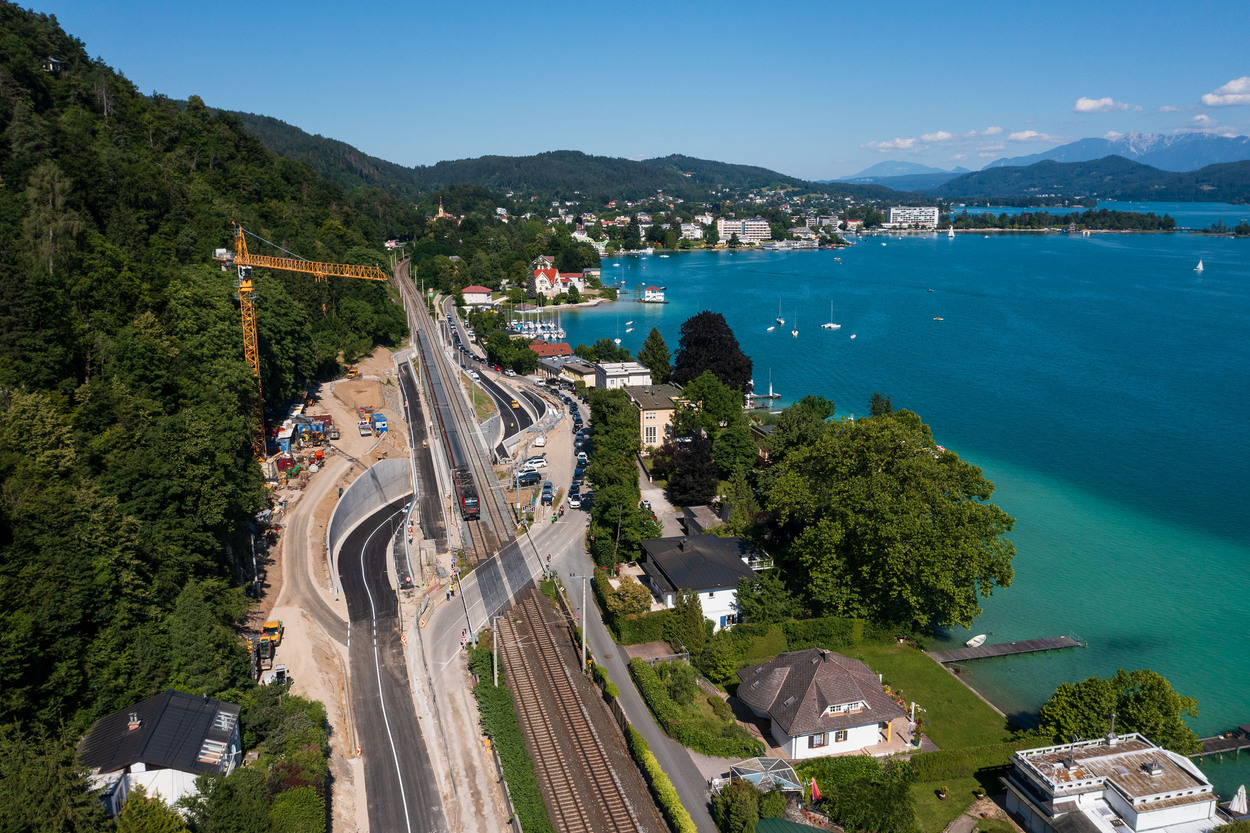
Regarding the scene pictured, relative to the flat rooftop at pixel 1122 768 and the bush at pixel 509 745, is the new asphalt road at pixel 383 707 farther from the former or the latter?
the flat rooftop at pixel 1122 768

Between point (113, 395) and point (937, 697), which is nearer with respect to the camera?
point (937, 697)

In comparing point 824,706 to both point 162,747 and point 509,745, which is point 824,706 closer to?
point 509,745

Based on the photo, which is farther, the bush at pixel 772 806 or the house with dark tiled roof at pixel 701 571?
the house with dark tiled roof at pixel 701 571

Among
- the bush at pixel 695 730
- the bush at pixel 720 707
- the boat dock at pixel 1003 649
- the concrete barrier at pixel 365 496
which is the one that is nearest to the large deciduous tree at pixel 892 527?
the boat dock at pixel 1003 649

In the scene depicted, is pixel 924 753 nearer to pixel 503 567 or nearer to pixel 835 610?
pixel 835 610

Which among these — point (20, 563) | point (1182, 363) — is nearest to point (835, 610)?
point (20, 563)

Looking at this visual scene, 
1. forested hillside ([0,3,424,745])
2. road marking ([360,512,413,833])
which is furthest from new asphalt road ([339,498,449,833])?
forested hillside ([0,3,424,745])

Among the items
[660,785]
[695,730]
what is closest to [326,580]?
[695,730]
